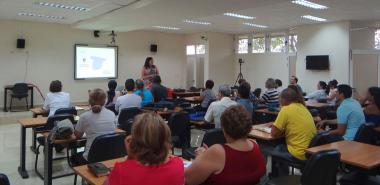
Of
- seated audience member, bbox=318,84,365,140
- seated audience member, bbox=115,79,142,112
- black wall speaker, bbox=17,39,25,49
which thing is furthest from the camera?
black wall speaker, bbox=17,39,25,49

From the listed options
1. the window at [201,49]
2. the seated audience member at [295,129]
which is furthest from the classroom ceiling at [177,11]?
the seated audience member at [295,129]

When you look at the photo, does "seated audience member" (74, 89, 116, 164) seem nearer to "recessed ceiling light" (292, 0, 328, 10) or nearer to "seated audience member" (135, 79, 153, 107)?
"seated audience member" (135, 79, 153, 107)

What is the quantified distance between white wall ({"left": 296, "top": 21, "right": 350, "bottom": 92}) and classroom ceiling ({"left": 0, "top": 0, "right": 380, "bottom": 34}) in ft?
1.52

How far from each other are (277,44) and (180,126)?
9164mm

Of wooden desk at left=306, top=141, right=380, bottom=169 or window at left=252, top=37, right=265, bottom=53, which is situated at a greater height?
window at left=252, top=37, right=265, bottom=53

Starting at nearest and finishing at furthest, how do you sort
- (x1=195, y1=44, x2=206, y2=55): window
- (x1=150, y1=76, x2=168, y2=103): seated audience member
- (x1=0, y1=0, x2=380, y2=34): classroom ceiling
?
(x1=150, y1=76, x2=168, y2=103): seated audience member → (x1=0, y1=0, x2=380, y2=34): classroom ceiling → (x1=195, y1=44, x2=206, y2=55): window

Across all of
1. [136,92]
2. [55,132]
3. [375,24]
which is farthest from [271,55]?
[55,132]

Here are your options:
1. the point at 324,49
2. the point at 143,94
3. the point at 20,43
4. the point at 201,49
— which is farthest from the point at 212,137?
the point at 201,49

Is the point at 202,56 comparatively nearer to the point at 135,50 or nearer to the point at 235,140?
the point at 135,50

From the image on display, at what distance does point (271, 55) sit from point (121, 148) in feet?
34.6

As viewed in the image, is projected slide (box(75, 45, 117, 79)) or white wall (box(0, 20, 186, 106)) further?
projected slide (box(75, 45, 117, 79))

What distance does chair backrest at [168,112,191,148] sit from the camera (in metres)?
4.51

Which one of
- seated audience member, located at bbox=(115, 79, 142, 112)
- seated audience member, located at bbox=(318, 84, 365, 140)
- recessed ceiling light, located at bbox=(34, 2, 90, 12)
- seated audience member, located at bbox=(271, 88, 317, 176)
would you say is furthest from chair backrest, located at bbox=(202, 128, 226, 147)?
recessed ceiling light, located at bbox=(34, 2, 90, 12)

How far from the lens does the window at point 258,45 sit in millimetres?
13219
